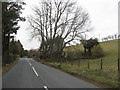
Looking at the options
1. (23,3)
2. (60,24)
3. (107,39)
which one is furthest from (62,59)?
(107,39)

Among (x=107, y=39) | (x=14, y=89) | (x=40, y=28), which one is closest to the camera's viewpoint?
(x=14, y=89)

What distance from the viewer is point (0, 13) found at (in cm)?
2719

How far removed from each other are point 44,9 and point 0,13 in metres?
34.9

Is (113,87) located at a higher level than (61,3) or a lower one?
lower

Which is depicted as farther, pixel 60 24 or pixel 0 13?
pixel 60 24

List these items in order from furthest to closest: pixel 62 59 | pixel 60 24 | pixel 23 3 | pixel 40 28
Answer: pixel 40 28
pixel 60 24
pixel 62 59
pixel 23 3

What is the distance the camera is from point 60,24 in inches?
2301

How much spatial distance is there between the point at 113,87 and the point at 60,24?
46097mm

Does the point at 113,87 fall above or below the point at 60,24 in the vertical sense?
below

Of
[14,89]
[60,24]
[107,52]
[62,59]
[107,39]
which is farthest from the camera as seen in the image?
[107,39]

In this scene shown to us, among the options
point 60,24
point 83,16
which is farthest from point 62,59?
point 83,16

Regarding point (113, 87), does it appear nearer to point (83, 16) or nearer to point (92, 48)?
point (83, 16)

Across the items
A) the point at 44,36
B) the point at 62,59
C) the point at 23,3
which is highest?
the point at 23,3

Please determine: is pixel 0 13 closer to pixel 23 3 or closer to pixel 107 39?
pixel 23 3
